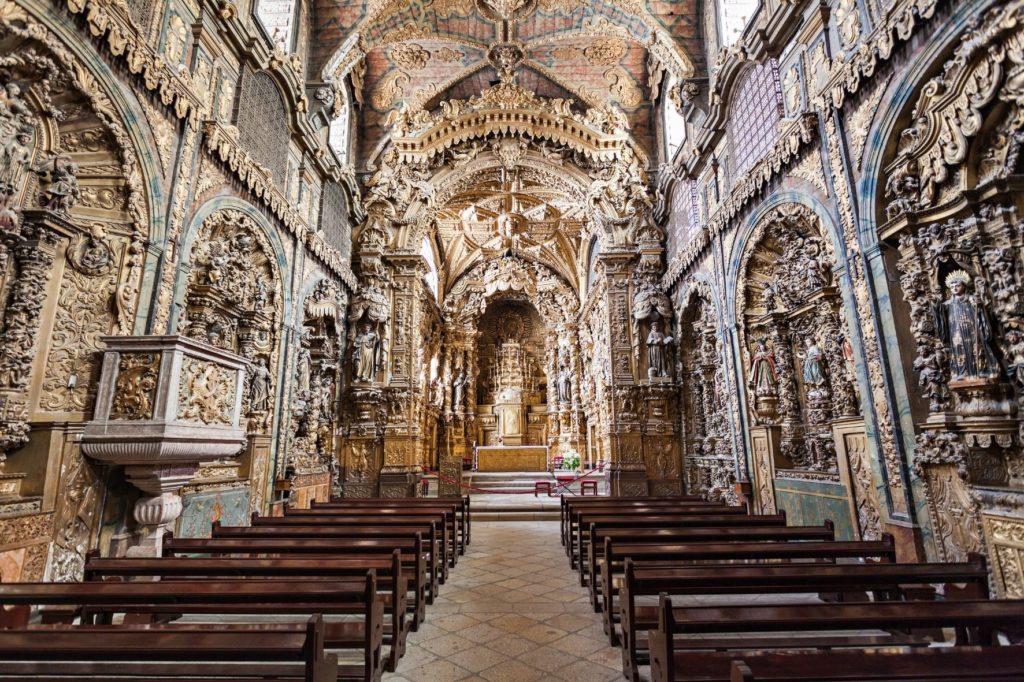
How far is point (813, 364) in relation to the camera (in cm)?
761

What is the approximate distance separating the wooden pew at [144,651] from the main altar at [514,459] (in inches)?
651

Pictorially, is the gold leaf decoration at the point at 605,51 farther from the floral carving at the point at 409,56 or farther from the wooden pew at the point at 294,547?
the wooden pew at the point at 294,547

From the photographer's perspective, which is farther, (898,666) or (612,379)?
(612,379)

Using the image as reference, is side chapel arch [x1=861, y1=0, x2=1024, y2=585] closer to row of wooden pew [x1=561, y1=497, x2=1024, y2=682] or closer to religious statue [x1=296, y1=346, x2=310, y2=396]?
row of wooden pew [x1=561, y1=497, x2=1024, y2=682]

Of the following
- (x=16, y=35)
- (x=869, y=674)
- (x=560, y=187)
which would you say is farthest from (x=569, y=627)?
(x=560, y=187)

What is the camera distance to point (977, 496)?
456 centimetres

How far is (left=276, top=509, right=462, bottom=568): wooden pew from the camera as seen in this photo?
611 cm

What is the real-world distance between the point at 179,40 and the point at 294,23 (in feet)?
14.9

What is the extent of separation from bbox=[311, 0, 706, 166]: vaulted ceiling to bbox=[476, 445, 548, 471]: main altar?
427 inches

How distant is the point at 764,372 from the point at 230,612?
808 centimetres

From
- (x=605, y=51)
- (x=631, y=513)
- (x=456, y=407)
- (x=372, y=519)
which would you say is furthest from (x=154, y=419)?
(x=456, y=407)

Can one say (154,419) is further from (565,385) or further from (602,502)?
(565,385)

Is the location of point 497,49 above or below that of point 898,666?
above

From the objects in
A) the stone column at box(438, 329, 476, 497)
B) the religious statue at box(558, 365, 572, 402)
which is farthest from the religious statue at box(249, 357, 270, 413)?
the religious statue at box(558, 365, 572, 402)
